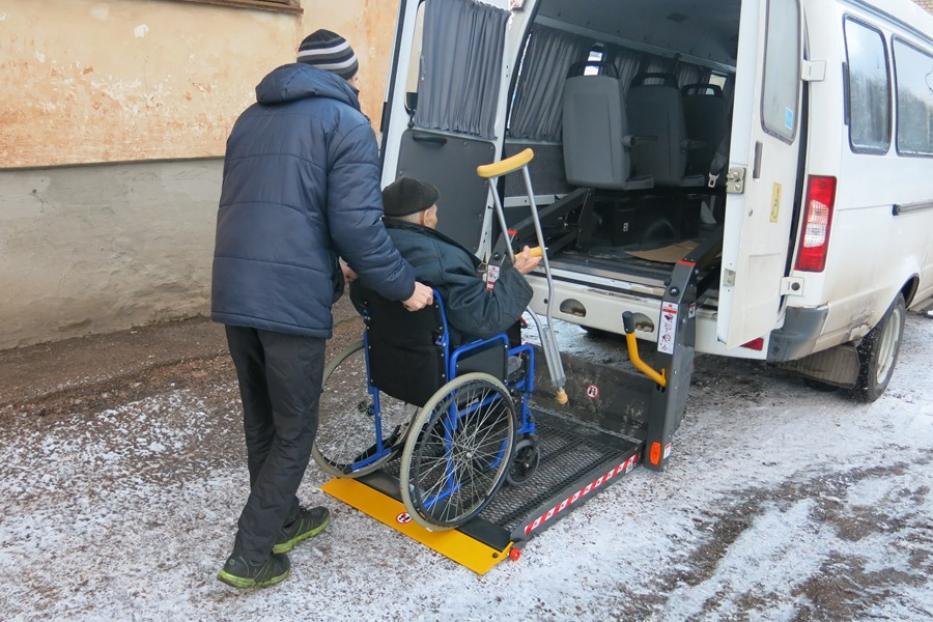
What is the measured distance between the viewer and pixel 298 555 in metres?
2.84

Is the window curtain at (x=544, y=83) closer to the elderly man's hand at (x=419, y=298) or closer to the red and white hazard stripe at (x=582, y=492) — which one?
the elderly man's hand at (x=419, y=298)

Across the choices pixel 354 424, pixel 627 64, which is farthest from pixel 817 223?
pixel 354 424

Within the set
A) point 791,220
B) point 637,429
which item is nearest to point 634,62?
point 791,220

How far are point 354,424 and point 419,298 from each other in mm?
1650

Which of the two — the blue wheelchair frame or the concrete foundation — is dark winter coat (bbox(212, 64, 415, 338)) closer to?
the blue wheelchair frame

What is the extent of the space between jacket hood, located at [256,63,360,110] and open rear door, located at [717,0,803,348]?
4.96ft

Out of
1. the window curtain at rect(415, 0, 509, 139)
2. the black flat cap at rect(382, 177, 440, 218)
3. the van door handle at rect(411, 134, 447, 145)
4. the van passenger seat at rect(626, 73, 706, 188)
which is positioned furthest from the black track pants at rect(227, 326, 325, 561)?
the van passenger seat at rect(626, 73, 706, 188)

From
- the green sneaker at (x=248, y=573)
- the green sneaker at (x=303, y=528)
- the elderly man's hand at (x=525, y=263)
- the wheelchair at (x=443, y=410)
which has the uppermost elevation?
the elderly man's hand at (x=525, y=263)

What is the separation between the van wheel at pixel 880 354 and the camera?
4.11m

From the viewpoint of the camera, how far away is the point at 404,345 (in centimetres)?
278

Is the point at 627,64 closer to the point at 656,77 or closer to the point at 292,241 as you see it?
the point at 656,77

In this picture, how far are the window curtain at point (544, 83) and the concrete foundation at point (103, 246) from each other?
2475 millimetres

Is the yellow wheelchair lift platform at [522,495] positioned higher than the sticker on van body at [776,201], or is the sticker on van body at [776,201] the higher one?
the sticker on van body at [776,201]

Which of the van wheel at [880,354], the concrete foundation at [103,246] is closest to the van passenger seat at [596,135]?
the van wheel at [880,354]
